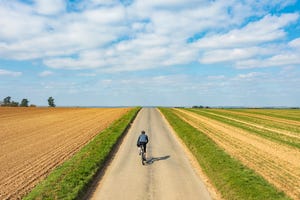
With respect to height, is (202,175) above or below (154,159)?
below

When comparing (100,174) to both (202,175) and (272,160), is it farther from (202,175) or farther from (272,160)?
(272,160)

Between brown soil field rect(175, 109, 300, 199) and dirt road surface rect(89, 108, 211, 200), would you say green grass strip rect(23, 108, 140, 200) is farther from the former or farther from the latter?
brown soil field rect(175, 109, 300, 199)

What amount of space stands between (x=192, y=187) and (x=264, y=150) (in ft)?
39.7

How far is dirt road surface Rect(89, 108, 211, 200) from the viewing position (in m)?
13.0

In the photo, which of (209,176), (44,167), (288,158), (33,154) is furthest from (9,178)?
(288,158)

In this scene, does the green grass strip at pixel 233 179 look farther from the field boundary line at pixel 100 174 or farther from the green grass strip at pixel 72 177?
the green grass strip at pixel 72 177

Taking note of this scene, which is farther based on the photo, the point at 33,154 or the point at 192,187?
the point at 33,154

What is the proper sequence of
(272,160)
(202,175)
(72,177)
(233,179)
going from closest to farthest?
(233,179), (72,177), (202,175), (272,160)

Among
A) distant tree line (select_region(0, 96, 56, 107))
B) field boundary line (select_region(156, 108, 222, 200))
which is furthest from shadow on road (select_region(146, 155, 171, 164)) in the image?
distant tree line (select_region(0, 96, 56, 107))

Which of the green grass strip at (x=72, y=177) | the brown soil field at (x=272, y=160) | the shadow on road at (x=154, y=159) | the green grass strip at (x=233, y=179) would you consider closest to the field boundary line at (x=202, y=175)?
the green grass strip at (x=233, y=179)

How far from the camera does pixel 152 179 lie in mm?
15477

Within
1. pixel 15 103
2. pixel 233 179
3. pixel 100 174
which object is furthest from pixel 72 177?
pixel 15 103

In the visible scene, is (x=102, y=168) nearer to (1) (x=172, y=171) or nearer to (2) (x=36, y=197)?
(1) (x=172, y=171)

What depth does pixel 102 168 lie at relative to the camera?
1794 centimetres
